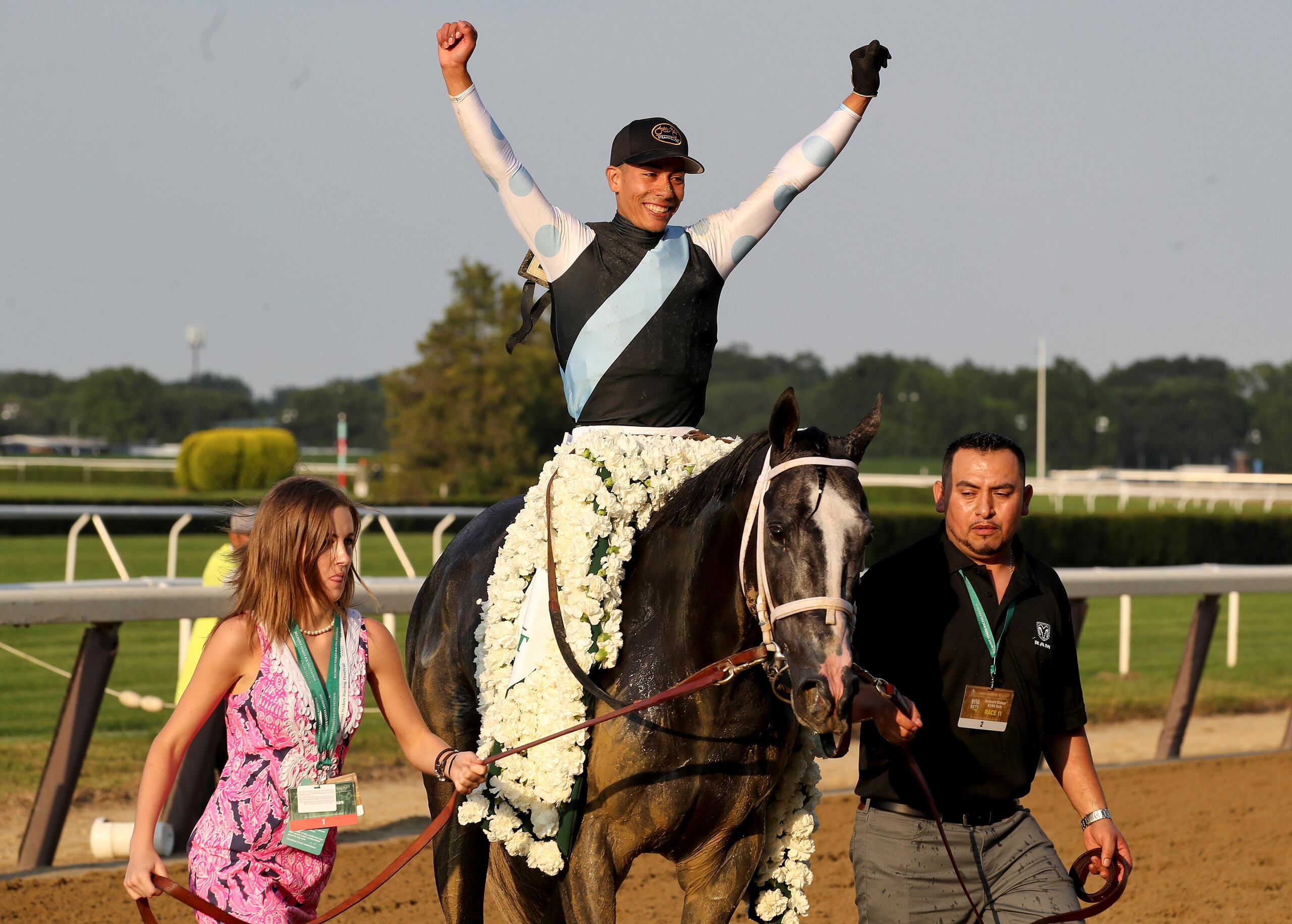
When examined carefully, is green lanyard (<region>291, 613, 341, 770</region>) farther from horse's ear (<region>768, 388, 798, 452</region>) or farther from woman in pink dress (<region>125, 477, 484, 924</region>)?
horse's ear (<region>768, 388, 798, 452</region>)

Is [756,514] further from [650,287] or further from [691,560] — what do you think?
[650,287]

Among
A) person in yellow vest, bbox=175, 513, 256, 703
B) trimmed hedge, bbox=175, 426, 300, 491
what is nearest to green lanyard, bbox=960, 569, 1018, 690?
person in yellow vest, bbox=175, 513, 256, 703

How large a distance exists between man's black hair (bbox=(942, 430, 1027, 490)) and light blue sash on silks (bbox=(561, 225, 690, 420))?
81 centimetres

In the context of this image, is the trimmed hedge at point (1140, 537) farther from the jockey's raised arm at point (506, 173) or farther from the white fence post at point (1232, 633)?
the jockey's raised arm at point (506, 173)

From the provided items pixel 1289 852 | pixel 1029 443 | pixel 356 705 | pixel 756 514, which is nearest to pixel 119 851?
pixel 356 705

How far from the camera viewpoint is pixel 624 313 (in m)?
3.54

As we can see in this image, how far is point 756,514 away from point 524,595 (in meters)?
0.80

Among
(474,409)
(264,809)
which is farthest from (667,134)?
(474,409)

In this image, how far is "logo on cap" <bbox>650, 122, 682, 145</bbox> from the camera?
3641mm

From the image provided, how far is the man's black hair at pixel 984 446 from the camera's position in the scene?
3.19 metres

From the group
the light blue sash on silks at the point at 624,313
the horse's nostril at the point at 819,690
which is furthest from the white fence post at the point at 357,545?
the horse's nostril at the point at 819,690

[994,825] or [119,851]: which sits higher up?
[994,825]

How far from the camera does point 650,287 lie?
3.56 metres

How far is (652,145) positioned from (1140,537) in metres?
19.8
